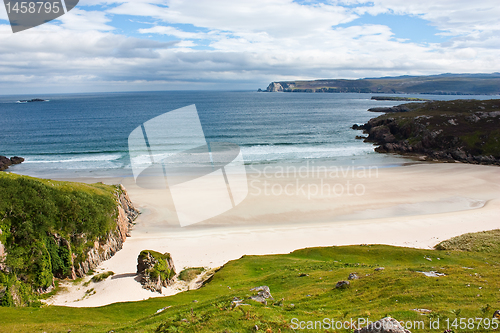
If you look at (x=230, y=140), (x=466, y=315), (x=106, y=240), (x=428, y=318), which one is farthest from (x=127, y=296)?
(x=230, y=140)

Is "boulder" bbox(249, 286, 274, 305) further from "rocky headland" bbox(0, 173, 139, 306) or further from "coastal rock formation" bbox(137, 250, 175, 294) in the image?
"rocky headland" bbox(0, 173, 139, 306)

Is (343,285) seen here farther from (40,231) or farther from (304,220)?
(40,231)

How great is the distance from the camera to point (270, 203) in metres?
41.8

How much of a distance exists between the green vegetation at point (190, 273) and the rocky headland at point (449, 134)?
Result: 65510 mm

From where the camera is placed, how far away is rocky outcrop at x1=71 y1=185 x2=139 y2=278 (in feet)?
77.3

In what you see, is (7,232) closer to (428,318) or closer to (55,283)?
(55,283)

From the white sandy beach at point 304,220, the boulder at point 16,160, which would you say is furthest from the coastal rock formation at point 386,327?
the boulder at point 16,160

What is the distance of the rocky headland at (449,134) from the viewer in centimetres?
6844

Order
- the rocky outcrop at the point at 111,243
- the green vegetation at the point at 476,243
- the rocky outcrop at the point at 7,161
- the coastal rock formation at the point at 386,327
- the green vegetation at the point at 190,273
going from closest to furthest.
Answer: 1. the coastal rock formation at the point at 386,327
2. the rocky outcrop at the point at 111,243
3. the green vegetation at the point at 190,273
4. the green vegetation at the point at 476,243
5. the rocky outcrop at the point at 7,161

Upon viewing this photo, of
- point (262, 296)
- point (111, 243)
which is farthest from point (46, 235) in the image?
point (262, 296)

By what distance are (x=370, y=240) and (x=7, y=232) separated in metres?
31.8

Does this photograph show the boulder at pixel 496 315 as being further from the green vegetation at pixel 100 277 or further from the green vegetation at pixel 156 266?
the green vegetation at pixel 100 277

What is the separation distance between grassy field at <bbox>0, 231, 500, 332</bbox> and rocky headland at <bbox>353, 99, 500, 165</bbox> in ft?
178

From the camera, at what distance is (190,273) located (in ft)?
82.3
